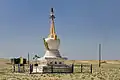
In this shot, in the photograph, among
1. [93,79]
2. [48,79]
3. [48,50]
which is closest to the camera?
[48,79]

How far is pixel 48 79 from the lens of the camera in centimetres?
3216

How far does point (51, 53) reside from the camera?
44.8 meters

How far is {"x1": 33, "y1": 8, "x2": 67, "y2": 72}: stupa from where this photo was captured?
143 feet

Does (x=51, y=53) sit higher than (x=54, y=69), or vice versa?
(x=51, y=53)

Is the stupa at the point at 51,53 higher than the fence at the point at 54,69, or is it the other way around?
the stupa at the point at 51,53

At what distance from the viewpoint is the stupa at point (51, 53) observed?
43.6 metres

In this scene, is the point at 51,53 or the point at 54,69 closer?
the point at 54,69

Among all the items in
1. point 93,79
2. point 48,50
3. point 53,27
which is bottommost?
point 93,79

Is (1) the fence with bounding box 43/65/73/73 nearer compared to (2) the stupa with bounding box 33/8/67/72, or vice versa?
(1) the fence with bounding box 43/65/73/73

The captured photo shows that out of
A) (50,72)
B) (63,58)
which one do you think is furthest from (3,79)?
(63,58)

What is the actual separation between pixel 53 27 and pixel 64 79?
15.2m

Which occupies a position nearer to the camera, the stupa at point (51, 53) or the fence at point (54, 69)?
the fence at point (54, 69)

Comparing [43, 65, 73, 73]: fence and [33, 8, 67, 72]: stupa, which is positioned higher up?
[33, 8, 67, 72]: stupa

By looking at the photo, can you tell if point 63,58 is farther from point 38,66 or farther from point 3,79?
point 3,79
